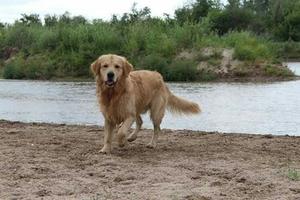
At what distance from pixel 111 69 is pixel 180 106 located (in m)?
2.36

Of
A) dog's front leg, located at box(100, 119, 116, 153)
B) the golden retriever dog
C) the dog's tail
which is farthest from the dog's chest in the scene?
the dog's tail

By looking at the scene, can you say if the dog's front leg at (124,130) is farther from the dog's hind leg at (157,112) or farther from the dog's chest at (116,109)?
the dog's hind leg at (157,112)

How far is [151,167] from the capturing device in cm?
832

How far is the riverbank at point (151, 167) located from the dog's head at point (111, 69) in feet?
3.72

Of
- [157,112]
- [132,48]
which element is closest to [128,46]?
[132,48]

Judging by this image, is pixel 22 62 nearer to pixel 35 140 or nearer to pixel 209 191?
pixel 35 140

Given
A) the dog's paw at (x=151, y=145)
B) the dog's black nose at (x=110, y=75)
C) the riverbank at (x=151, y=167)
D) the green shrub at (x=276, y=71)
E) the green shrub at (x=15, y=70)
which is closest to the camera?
the riverbank at (x=151, y=167)

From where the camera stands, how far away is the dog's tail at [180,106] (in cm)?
1148

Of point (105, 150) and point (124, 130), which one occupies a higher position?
point (124, 130)

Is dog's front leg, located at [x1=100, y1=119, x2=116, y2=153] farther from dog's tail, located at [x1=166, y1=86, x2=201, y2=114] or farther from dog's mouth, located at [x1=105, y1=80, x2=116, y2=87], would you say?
dog's tail, located at [x1=166, y1=86, x2=201, y2=114]

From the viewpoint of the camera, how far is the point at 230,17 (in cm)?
8781

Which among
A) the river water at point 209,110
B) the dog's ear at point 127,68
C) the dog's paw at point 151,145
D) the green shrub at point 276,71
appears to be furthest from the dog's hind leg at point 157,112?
the green shrub at point 276,71

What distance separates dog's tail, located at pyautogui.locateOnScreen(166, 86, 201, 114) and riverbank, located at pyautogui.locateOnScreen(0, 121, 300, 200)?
20.1 inches

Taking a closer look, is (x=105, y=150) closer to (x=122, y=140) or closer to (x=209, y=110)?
(x=122, y=140)
